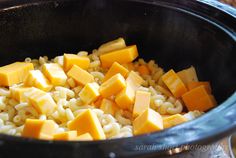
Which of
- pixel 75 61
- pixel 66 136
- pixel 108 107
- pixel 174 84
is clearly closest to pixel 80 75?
pixel 75 61

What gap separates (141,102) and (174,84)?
18cm

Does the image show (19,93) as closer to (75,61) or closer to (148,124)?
(75,61)

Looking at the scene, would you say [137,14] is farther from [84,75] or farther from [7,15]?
[7,15]

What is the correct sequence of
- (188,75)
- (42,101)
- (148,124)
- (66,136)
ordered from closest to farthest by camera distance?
(66,136) → (148,124) → (42,101) → (188,75)

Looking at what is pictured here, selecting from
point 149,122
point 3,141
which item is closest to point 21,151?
point 3,141

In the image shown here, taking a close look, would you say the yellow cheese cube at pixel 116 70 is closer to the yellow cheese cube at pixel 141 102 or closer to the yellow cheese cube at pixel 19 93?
the yellow cheese cube at pixel 141 102

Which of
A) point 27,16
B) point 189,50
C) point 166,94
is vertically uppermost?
point 27,16

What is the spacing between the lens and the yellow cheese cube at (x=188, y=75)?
53.6 inches

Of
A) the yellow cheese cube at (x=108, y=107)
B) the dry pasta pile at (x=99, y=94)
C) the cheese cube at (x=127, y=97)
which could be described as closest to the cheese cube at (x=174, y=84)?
the dry pasta pile at (x=99, y=94)

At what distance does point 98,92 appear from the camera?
125 centimetres

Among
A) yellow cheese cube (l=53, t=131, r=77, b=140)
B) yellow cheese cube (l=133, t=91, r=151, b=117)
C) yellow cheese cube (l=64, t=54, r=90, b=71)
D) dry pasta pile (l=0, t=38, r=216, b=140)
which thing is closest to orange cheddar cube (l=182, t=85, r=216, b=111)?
dry pasta pile (l=0, t=38, r=216, b=140)

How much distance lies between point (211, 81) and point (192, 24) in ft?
0.72

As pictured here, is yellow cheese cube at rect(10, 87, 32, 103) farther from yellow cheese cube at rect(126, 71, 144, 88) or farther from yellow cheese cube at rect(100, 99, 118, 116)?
yellow cheese cube at rect(126, 71, 144, 88)

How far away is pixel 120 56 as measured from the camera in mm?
1417
